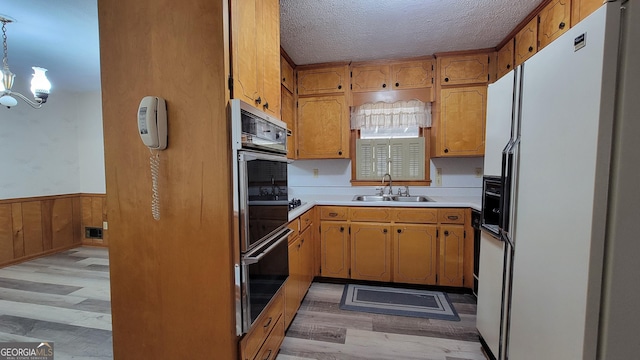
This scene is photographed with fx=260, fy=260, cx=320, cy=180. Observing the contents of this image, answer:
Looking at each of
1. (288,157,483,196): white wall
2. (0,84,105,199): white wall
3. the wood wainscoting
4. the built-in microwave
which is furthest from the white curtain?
the wood wainscoting

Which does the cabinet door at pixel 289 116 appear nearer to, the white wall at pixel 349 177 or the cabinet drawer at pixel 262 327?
the white wall at pixel 349 177

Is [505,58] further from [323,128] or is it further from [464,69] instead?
[323,128]

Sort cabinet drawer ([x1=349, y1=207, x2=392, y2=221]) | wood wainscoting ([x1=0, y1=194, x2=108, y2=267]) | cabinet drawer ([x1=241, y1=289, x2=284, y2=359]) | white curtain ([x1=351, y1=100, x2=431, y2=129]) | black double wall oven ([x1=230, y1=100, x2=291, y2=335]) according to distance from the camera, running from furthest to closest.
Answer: wood wainscoting ([x1=0, y1=194, x2=108, y2=267]) < white curtain ([x1=351, y1=100, x2=431, y2=129]) < cabinet drawer ([x1=349, y1=207, x2=392, y2=221]) < cabinet drawer ([x1=241, y1=289, x2=284, y2=359]) < black double wall oven ([x1=230, y1=100, x2=291, y2=335])

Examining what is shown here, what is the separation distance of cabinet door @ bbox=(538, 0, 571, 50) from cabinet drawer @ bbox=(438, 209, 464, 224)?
1499 millimetres

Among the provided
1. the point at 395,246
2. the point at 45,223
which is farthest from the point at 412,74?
the point at 45,223

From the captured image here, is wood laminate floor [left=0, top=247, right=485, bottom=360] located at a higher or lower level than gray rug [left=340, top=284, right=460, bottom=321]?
lower

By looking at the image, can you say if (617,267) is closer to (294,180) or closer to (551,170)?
(551,170)

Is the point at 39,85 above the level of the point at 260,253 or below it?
above

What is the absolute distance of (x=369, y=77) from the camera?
2967 mm

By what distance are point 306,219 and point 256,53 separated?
147 centimetres

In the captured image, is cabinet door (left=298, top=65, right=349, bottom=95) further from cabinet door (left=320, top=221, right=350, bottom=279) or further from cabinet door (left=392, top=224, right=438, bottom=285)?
cabinet door (left=392, top=224, right=438, bottom=285)

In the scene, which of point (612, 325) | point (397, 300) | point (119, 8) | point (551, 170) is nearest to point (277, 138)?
point (119, 8)

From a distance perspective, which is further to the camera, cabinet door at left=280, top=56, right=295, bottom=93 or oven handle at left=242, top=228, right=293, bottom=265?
cabinet door at left=280, top=56, right=295, bottom=93

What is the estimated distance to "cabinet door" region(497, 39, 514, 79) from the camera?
7.98 ft
